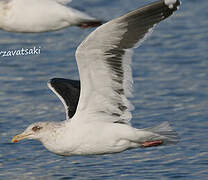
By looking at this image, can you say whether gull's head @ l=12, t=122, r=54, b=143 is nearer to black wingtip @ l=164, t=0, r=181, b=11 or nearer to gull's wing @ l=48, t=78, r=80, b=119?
gull's wing @ l=48, t=78, r=80, b=119

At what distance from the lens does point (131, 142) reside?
9.00 m

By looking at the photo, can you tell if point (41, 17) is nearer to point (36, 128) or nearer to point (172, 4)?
point (36, 128)

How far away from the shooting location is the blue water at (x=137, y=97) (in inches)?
400

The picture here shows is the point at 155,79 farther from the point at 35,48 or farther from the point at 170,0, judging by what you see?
the point at 170,0

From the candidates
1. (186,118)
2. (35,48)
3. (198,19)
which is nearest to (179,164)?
(186,118)

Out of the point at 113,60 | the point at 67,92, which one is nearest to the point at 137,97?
the point at 67,92

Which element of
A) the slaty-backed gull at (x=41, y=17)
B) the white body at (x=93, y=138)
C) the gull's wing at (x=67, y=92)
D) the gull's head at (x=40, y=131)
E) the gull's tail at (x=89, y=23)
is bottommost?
the white body at (x=93, y=138)

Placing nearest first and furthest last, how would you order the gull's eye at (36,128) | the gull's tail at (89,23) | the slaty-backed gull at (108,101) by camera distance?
1. the slaty-backed gull at (108,101)
2. the gull's eye at (36,128)
3. the gull's tail at (89,23)

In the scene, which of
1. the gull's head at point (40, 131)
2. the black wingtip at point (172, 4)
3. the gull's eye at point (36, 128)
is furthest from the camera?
the gull's eye at point (36, 128)

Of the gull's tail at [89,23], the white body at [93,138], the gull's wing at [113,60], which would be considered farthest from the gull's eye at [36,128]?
the gull's tail at [89,23]

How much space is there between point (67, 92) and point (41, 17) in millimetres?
1285

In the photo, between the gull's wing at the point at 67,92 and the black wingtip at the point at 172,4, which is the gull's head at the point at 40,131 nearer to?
the gull's wing at the point at 67,92

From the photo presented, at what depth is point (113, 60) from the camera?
8.50m

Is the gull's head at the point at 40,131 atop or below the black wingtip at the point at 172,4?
below
